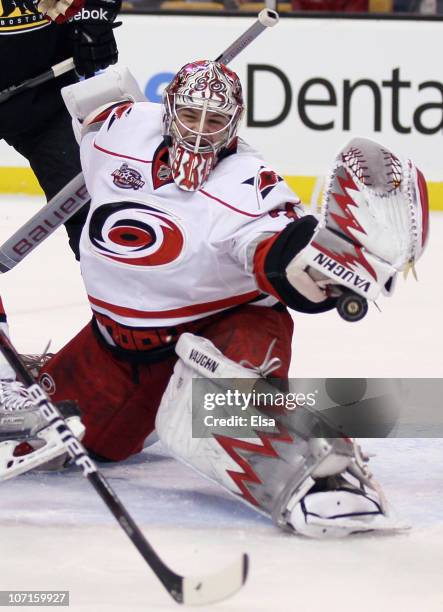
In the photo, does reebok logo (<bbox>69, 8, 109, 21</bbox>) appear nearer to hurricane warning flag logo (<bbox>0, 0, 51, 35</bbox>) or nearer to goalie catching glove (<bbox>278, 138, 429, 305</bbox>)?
hurricane warning flag logo (<bbox>0, 0, 51, 35</bbox>)

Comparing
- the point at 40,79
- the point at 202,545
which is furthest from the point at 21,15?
the point at 202,545

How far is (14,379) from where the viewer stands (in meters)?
2.95

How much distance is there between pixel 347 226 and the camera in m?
2.37

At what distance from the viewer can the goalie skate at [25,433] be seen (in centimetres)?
258

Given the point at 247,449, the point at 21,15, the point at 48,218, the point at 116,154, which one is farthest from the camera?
the point at 21,15

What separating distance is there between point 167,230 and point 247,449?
43 centimetres

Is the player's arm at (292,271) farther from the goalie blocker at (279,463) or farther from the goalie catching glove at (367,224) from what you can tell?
the goalie blocker at (279,463)

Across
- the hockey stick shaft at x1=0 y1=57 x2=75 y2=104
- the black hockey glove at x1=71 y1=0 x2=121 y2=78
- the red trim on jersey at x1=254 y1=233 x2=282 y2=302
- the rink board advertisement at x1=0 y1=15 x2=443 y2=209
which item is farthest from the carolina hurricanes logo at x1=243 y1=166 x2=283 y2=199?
the rink board advertisement at x1=0 y1=15 x2=443 y2=209

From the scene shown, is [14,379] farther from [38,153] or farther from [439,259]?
[439,259]

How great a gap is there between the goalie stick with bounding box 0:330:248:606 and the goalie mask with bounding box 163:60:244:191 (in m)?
0.49

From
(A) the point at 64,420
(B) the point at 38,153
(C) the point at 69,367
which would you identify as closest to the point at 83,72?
(B) the point at 38,153

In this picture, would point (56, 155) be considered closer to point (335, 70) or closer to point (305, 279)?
point (305, 279)

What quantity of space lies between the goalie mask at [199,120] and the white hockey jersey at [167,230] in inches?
1.3

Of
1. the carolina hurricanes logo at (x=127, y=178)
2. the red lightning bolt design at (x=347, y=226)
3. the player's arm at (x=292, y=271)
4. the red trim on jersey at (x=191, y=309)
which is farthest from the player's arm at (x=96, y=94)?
the red lightning bolt design at (x=347, y=226)
